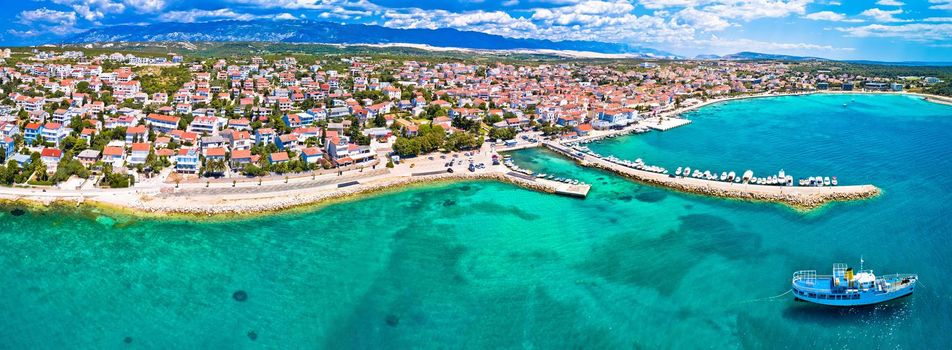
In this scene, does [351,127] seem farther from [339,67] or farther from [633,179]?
[339,67]

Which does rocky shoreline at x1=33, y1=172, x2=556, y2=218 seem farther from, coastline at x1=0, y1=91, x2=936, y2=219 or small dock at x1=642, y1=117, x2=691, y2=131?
small dock at x1=642, y1=117, x2=691, y2=131

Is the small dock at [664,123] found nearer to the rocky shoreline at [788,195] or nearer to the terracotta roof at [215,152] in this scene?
the rocky shoreline at [788,195]

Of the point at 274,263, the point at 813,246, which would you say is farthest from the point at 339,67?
the point at 813,246

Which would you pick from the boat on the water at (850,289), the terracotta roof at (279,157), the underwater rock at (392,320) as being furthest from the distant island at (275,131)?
the underwater rock at (392,320)

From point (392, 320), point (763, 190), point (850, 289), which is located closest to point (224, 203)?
point (392, 320)

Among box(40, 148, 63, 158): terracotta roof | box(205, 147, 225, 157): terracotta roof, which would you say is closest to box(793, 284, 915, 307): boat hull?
box(205, 147, 225, 157): terracotta roof

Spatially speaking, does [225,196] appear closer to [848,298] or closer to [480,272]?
[480,272]
